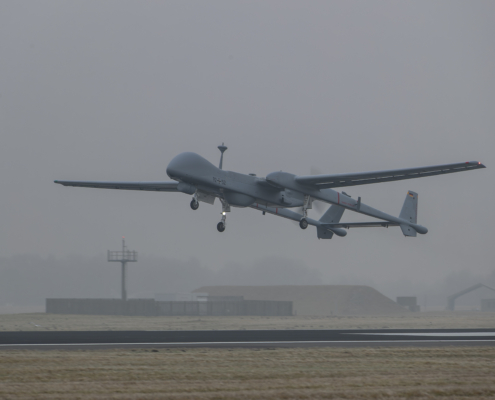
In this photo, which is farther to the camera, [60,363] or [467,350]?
[467,350]

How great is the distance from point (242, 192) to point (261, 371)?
1872 centimetres

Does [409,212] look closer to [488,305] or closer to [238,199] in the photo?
[238,199]

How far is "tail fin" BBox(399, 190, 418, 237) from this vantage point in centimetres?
4925

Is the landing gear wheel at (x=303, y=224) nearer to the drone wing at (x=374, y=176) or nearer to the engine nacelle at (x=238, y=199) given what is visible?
the drone wing at (x=374, y=176)

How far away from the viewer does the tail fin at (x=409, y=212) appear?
162 ft

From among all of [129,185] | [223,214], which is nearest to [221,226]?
[223,214]

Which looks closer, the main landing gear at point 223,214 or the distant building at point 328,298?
the main landing gear at point 223,214

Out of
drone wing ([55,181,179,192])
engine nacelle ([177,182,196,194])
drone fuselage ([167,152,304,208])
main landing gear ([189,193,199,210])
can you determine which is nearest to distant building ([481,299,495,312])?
drone fuselage ([167,152,304,208])

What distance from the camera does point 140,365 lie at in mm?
20219

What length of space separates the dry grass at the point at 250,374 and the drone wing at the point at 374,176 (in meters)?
14.4

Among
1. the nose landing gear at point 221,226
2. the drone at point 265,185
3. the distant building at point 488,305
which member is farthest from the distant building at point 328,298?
the nose landing gear at point 221,226

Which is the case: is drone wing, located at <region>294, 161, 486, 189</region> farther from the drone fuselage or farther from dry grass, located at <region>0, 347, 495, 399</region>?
dry grass, located at <region>0, 347, 495, 399</region>

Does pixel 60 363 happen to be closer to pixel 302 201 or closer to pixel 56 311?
pixel 302 201

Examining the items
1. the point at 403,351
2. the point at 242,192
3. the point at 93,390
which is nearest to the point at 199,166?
the point at 242,192
